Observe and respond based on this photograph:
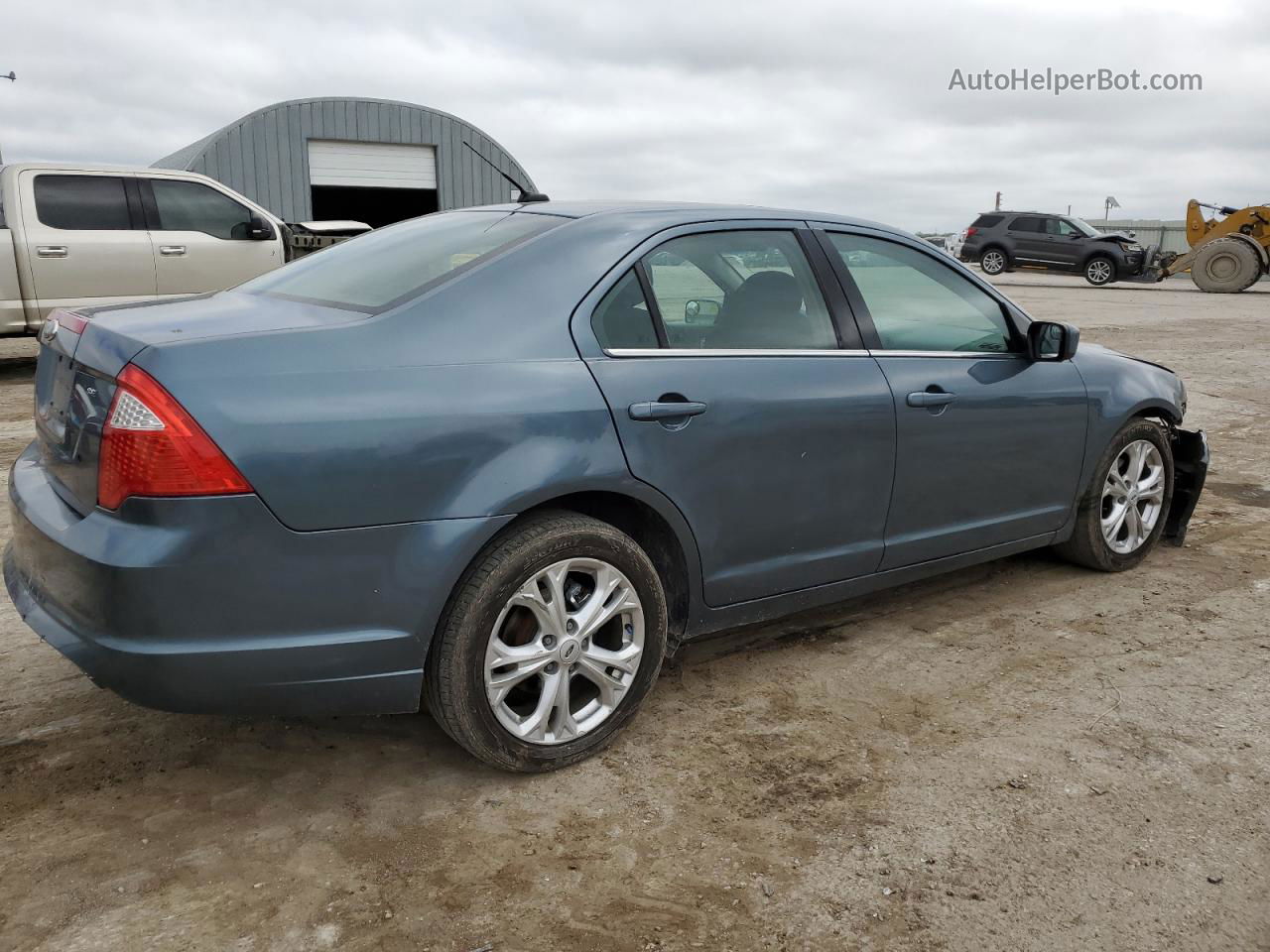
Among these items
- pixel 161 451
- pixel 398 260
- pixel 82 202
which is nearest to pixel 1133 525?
pixel 398 260

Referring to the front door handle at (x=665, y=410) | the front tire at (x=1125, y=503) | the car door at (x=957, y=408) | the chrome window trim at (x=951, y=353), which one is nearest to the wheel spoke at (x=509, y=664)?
the front door handle at (x=665, y=410)

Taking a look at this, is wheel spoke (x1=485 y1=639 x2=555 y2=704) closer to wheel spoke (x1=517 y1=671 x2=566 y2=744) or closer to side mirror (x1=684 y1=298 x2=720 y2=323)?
wheel spoke (x1=517 y1=671 x2=566 y2=744)

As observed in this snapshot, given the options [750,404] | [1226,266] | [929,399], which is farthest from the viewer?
[1226,266]

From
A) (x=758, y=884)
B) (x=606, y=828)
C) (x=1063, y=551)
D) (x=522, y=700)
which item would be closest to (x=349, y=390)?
(x=522, y=700)

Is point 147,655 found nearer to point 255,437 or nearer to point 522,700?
point 255,437

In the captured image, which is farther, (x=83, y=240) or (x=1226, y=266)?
(x=1226, y=266)

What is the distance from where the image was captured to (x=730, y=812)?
2689 mm

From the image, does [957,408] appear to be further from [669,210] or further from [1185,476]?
[1185,476]

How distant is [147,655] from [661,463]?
134cm

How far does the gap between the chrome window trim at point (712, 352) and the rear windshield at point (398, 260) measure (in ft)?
1.50

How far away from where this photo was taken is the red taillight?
229 centimetres

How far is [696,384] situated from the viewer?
3.01 meters

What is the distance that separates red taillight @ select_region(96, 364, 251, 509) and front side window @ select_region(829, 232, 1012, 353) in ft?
7.04

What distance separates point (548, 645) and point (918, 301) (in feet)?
6.19
